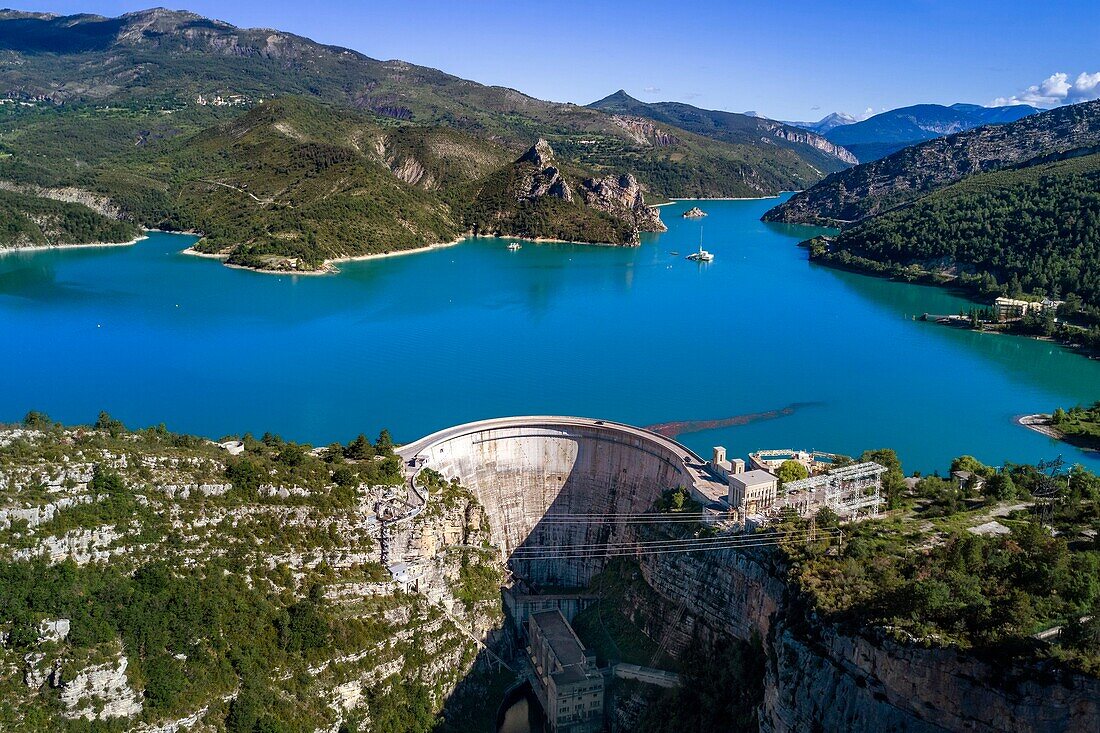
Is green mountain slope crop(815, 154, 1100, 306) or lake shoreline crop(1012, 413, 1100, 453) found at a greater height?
green mountain slope crop(815, 154, 1100, 306)

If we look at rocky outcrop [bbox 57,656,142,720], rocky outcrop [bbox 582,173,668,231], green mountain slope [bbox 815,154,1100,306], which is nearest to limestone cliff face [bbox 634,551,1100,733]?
rocky outcrop [bbox 57,656,142,720]

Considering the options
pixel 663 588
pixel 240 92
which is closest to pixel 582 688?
pixel 663 588

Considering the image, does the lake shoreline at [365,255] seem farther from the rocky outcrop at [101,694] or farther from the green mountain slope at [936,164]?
the rocky outcrop at [101,694]

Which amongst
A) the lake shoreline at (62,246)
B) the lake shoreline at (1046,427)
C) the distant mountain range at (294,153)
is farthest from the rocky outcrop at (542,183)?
the lake shoreline at (1046,427)

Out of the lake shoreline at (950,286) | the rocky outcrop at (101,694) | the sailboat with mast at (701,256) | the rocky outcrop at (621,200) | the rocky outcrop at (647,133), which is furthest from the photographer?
the rocky outcrop at (647,133)

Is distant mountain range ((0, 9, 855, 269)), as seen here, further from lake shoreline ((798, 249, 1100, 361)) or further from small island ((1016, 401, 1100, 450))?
small island ((1016, 401, 1100, 450))

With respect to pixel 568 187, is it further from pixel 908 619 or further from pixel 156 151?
pixel 908 619

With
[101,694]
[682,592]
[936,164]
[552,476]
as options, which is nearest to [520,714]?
[682,592]

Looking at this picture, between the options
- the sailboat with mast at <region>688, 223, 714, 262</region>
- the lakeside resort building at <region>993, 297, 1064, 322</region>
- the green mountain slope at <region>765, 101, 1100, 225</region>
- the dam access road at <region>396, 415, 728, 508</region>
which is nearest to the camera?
the dam access road at <region>396, 415, 728, 508</region>
